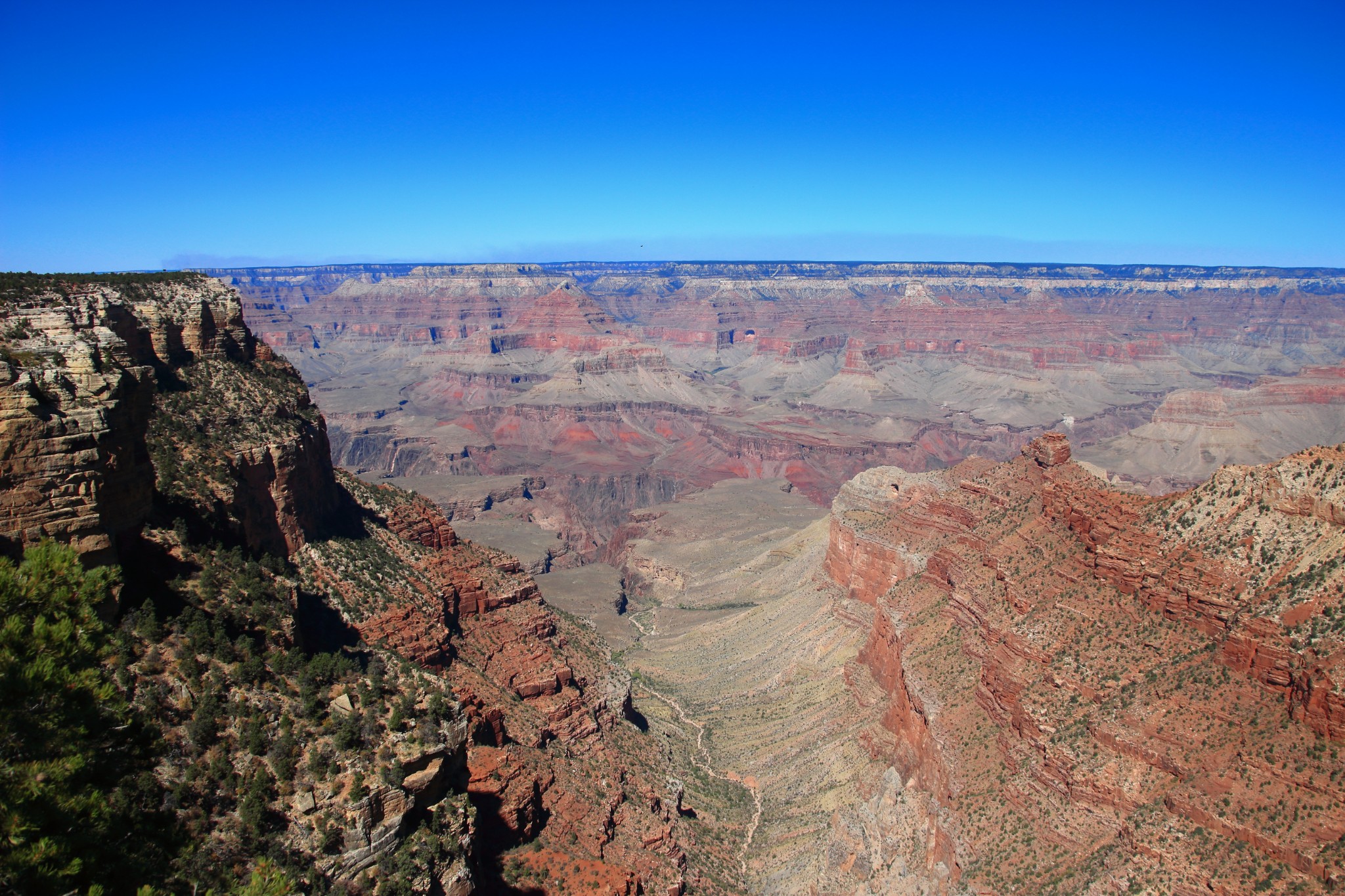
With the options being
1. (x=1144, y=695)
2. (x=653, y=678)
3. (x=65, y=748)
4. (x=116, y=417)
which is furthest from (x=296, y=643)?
(x=653, y=678)

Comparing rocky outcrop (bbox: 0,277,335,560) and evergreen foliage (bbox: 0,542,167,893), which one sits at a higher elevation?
rocky outcrop (bbox: 0,277,335,560)

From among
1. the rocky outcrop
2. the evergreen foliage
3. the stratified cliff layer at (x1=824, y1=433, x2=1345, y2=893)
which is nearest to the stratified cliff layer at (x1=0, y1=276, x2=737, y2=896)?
the rocky outcrop

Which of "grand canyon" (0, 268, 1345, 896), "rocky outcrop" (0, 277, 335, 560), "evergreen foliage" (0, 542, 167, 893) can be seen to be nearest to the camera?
"evergreen foliage" (0, 542, 167, 893)

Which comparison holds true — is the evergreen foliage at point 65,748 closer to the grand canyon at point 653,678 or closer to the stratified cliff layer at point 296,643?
the grand canyon at point 653,678

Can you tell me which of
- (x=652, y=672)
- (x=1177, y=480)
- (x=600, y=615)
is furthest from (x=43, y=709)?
(x=1177, y=480)

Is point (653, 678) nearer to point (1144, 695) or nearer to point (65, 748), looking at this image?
point (1144, 695)

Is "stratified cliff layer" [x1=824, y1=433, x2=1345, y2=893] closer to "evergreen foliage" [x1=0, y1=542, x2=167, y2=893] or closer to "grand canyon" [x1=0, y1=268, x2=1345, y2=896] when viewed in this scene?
"grand canyon" [x1=0, y1=268, x2=1345, y2=896]

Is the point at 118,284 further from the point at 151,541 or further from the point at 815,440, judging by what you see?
the point at 815,440

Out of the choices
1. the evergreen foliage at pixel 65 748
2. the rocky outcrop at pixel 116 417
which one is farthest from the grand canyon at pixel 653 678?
the evergreen foliage at pixel 65 748
